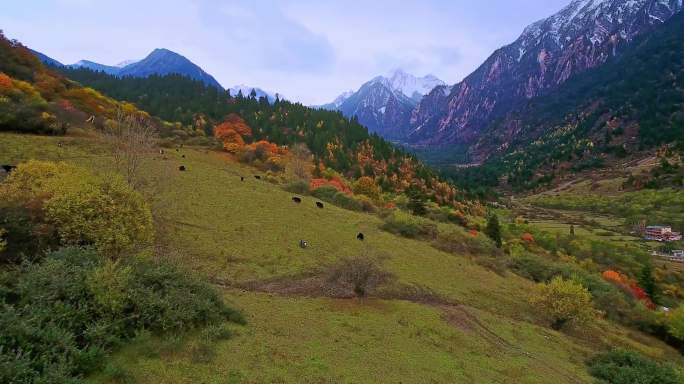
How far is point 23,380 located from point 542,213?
17045cm

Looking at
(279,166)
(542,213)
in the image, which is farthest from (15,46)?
(542,213)

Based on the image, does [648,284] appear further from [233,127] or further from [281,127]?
[281,127]

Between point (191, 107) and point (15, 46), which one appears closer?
point (15, 46)

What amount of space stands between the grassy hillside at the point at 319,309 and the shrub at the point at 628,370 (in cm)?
119

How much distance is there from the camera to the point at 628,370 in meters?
22.4

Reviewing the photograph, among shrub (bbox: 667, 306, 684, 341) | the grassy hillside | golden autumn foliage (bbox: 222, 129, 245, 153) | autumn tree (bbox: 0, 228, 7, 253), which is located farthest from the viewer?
golden autumn foliage (bbox: 222, 129, 245, 153)

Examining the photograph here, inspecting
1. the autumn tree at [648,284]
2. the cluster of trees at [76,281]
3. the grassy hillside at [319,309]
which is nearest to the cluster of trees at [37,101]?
the grassy hillside at [319,309]

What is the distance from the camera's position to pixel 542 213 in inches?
6068

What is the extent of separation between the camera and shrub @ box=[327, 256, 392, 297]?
26281 millimetres

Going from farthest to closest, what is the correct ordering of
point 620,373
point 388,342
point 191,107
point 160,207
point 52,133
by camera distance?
point 191,107 → point 52,133 → point 160,207 → point 620,373 → point 388,342

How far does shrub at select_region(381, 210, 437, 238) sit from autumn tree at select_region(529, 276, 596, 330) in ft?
54.8

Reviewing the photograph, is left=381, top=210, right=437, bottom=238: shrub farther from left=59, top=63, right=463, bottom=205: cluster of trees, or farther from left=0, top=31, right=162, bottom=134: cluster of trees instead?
left=59, top=63, right=463, bottom=205: cluster of trees

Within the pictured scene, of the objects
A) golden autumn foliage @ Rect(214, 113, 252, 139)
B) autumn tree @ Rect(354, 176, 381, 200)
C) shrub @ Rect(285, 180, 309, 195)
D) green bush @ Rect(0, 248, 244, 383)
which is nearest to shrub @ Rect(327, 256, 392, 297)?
green bush @ Rect(0, 248, 244, 383)

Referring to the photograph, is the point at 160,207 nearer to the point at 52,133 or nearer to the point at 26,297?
the point at 26,297
